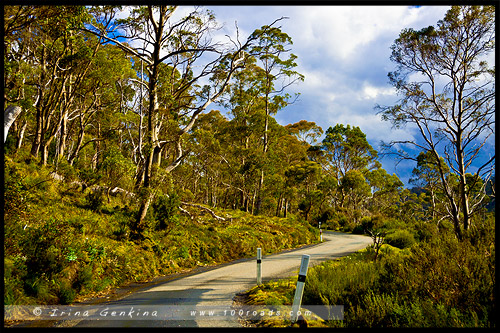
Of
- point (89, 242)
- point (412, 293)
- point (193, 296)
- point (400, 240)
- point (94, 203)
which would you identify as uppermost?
point (94, 203)

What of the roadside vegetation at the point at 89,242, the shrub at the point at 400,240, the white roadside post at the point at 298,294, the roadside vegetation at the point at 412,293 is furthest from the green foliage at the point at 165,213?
the shrub at the point at 400,240

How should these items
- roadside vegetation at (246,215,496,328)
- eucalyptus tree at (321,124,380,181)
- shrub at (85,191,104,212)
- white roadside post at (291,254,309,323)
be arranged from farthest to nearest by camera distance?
eucalyptus tree at (321,124,380,181), shrub at (85,191,104,212), white roadside post at (291,254,309,323), roadside vegetation at (246,215,496,328)

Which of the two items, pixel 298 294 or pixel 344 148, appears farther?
pixel 344 148

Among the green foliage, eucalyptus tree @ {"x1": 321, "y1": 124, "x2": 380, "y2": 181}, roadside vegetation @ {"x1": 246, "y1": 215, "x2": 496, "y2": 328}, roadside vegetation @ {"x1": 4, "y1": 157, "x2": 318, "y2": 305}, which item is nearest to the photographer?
roadside vegetation @ {"x1": 246, "y1": 215, "x2": 496, "y2": 328}

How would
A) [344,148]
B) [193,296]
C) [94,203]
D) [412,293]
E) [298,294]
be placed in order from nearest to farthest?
[298,294]
[412,293]
[193,296]
[94,203]
[344,148]

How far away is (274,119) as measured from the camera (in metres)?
27.7

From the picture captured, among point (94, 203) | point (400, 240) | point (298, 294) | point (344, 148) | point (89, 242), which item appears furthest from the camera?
point (344, 148)

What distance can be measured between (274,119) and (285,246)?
14.3m

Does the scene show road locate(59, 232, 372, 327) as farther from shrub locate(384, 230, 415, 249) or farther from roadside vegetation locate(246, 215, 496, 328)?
shrub locate(384, 230, 415, 249)

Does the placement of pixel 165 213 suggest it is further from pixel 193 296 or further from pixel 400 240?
pixel 400 240

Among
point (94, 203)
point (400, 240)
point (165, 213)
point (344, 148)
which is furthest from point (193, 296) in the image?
point (344, 148)

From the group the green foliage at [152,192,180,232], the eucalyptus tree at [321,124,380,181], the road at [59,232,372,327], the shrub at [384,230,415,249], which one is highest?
the eucalyptus tree at [321,124,380,181]

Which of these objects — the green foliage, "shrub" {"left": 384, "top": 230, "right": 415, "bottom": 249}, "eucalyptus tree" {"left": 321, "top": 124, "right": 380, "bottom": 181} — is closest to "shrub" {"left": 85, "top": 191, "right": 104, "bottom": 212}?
the green foliage

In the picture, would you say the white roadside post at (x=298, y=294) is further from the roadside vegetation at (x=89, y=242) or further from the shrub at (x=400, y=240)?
the shrub at (x=400, y=240)
